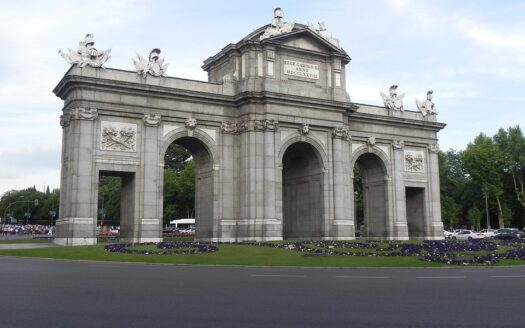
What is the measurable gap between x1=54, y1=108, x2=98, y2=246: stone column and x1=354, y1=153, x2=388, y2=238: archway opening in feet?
102

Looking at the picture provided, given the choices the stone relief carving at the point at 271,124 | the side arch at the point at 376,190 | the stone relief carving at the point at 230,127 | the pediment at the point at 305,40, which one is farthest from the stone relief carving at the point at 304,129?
the side arch at the point at 376,190

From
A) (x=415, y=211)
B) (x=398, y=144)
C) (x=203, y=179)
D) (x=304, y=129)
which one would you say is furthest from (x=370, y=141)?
(x=203, y=179)

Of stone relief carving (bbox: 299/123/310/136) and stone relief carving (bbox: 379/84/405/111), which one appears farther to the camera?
stone relief carving (bbox: 379/84/405/111)

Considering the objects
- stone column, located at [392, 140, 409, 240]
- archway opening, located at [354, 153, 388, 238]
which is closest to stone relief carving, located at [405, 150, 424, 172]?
stone column, located at [392, 140, 409, 240]

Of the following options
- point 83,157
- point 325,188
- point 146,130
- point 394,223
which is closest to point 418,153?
point 394,223

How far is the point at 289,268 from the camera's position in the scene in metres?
27.2

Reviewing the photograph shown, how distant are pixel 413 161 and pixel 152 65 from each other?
32.5 metres

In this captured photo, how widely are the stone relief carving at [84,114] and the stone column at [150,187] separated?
440 centimetres

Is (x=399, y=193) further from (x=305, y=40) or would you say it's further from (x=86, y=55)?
(x=86, y=55)

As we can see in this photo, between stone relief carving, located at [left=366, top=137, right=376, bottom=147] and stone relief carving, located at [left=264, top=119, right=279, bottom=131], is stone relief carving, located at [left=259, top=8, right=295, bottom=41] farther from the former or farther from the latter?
stone relief carving, located at [left=366, top=137, right=376, bottom=147]

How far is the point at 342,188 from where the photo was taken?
54219 mm

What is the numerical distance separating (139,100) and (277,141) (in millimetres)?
13222

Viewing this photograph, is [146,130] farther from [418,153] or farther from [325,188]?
[418,153]

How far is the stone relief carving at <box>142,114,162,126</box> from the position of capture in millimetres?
48406
